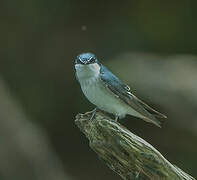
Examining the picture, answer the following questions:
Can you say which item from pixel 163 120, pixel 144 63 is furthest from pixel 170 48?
pixel 163 120

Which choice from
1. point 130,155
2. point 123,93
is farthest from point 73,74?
point 130,155

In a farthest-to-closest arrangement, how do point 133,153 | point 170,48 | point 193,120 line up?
point 170,48, point 193,120, point 133,153

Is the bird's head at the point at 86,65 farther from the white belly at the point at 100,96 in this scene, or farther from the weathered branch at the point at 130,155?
the weathered branch at the point at 130,155

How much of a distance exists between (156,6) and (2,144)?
169cm

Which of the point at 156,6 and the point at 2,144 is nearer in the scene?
the point at 2,144

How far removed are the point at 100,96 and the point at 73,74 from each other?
8.28ft

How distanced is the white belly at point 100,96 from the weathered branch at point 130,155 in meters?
0.31

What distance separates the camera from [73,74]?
5137 millimetres

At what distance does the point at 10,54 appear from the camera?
531 cm

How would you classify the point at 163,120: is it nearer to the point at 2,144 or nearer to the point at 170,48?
the point at 170,48

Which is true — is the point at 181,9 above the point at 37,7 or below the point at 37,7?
below

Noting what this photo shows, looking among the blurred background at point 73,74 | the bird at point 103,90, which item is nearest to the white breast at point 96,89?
the bird at point 103,90

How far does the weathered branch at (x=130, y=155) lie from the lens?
7.27ft

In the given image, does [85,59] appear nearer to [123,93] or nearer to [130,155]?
[123,93]
